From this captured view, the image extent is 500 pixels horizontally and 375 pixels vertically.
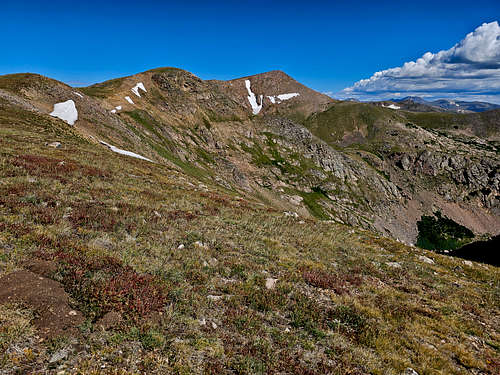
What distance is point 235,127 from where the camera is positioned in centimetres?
14112

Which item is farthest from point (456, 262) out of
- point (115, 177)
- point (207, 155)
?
point (207, 155)

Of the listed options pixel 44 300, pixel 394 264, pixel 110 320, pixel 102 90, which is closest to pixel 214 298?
pixel 110 320

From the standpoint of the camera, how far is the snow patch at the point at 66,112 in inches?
2093

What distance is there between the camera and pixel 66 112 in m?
55.9

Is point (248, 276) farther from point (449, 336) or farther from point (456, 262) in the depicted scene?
point (456, 262)

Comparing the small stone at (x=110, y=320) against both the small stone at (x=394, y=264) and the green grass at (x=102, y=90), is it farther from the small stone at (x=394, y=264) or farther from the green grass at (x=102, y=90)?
the green grass at (x=102, y=90)

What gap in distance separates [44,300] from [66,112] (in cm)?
6362

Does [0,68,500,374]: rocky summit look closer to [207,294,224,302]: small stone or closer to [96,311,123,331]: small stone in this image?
[96,311,123,331]: small stone

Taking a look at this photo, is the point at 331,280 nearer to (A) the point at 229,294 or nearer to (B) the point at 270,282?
(B) the point at 270,282

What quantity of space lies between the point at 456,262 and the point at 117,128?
6982 centimetres

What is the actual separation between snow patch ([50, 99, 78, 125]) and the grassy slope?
135 ft

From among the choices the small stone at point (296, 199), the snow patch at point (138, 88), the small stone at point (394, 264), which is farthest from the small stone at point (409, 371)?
the snow patch at point (138, 88)

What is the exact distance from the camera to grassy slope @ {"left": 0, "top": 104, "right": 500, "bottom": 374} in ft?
22.8

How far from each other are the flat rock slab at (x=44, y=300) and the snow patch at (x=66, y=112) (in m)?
56.1
